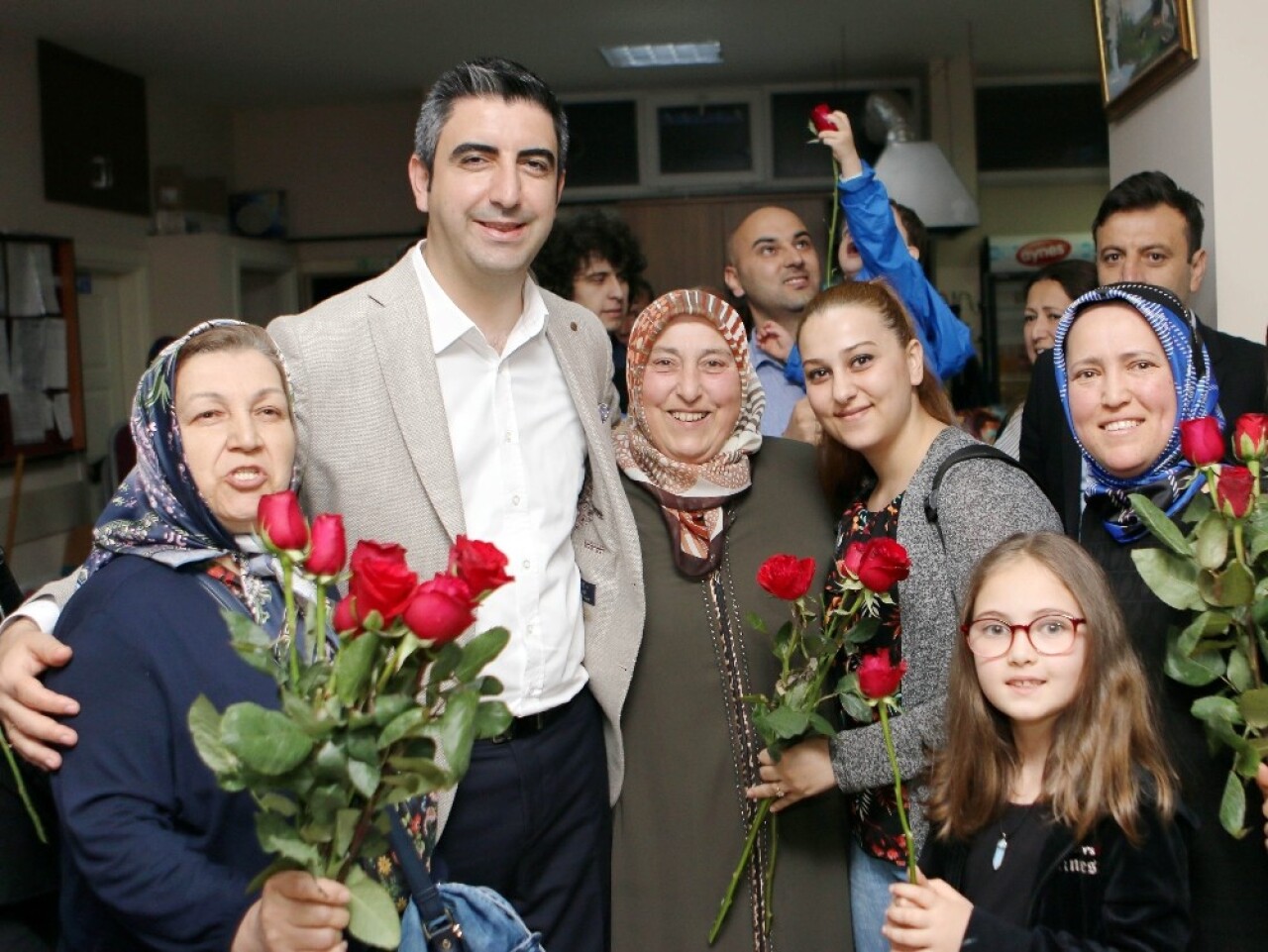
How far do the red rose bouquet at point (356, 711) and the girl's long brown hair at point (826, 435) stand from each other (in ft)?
3.49

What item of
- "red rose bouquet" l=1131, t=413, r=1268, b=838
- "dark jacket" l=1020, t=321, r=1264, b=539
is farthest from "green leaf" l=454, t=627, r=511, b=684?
"dark jacket" l=1020, t=321, r=1264, b=539

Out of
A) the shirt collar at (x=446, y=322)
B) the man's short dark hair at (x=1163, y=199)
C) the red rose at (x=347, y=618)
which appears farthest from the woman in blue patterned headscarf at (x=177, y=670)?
the man's short dark hair at (x=1163, y=199)

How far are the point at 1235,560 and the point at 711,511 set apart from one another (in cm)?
91

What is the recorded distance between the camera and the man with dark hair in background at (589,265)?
135 inches

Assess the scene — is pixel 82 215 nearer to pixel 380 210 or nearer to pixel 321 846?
pixel 380 210

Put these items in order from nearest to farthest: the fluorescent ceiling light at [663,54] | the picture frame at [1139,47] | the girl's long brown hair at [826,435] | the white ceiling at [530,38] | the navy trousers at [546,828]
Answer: the navy trousers at [546,828] → the girl's long brown hair at [826,435] → the picture frame at [1139,47] → the white ceiling at [530,38] → the fluorescent ceiling light at [663,54]

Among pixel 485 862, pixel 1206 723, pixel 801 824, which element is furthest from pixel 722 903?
pixel 1206 723

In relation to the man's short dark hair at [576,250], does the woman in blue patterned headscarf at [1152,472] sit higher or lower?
lower

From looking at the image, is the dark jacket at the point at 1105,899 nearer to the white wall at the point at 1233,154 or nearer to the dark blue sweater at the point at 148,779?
the dark blue sweater at the point at 148,779

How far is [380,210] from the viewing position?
25.2ft

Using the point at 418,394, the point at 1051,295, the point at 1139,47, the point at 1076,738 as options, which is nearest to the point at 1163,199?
the point at 1051,295

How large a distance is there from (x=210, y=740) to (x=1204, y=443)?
1.11m

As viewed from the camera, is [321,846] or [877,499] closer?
[321,846]

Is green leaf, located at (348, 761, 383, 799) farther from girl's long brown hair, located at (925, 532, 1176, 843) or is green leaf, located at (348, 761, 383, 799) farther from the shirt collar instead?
the shirt collar
